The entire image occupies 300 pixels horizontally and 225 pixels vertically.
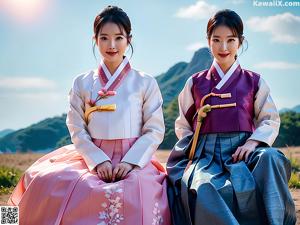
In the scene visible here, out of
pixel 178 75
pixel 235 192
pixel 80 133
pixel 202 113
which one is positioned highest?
pixel 202 113

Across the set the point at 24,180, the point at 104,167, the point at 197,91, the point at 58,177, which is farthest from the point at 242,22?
the point at 24,180

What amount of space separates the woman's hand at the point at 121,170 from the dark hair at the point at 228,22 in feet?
3.78

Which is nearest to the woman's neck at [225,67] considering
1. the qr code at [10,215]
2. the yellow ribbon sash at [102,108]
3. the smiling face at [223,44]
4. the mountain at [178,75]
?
the smiling face at [223,44]

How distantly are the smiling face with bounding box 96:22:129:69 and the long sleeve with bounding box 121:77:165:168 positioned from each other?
0.34 meters

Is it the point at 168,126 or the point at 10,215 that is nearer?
the point at 10,215

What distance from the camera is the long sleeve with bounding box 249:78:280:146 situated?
3.35 m

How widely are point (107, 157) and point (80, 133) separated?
0.34 m

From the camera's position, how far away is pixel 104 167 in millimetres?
3174

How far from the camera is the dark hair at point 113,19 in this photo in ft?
11.2

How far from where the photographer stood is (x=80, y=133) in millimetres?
3469

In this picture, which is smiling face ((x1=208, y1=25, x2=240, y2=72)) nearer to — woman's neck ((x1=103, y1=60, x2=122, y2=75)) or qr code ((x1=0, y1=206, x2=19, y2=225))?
woman's neck ((x1=103, y1=60, x2=122, y2=75))

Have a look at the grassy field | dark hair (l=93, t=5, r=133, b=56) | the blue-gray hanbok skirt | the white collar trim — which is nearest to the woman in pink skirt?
dark hair (l=93, t=5, r=133, b=56)

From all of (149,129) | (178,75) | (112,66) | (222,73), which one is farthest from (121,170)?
(178,75)

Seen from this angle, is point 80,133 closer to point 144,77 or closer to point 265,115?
point 144,77
